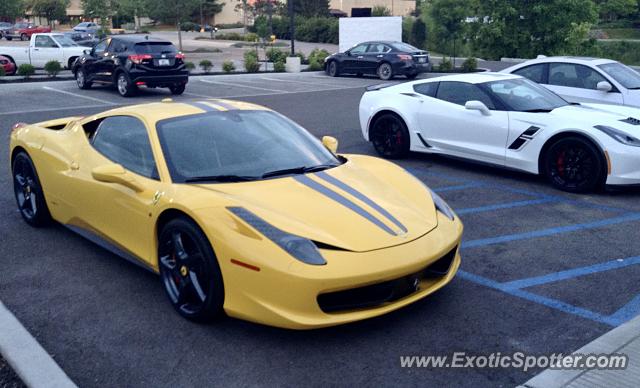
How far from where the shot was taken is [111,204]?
5012mm

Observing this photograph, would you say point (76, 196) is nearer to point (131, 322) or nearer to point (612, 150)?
point (131, 322)

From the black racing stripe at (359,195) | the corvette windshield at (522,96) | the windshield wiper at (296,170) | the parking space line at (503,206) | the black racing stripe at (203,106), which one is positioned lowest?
the parking space line at (503,206)

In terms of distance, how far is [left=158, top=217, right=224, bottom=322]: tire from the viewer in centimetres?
410

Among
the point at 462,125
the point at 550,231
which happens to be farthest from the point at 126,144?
the point at 462,125

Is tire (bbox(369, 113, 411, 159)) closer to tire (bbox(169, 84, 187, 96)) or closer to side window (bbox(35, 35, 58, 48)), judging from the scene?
tire (bbox(169, 84, 187, 96))

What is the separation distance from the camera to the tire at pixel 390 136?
31.2 ft

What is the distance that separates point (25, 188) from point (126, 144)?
6.24ft

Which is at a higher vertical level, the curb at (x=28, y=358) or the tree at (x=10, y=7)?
the tree at (x=10, y=7)

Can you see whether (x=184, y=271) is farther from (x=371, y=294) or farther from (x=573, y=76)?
(x=573, y=76)

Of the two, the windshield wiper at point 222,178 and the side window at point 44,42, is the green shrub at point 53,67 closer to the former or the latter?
the side window at point 44,42

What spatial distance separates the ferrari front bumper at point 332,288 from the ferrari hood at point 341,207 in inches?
4.7

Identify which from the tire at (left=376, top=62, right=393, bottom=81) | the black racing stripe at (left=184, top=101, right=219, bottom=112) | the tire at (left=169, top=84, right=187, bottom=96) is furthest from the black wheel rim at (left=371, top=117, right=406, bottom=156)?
the tire at (left=376, top=62, right=393, bottom=81)

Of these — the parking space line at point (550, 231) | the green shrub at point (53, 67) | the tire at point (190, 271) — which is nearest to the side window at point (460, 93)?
the parking space line at point (550, 231)

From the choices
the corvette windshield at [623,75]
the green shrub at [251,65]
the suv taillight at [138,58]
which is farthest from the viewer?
the green shrub at [251,65]
